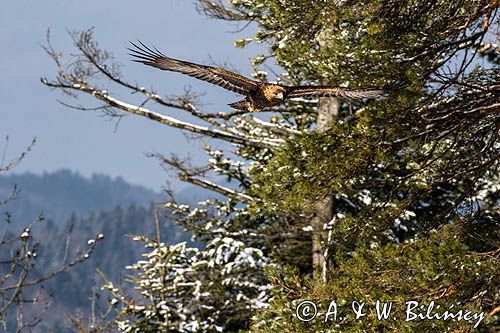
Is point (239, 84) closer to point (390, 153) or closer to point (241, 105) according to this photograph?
point (241, 105)

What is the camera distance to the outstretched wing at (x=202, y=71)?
18.6ft

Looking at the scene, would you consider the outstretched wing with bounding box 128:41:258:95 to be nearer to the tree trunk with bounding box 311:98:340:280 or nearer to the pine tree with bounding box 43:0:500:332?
the pine tree with bounding box 43:0:500:332

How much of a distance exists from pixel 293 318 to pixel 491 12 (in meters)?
3.48

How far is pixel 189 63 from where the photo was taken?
225 inches

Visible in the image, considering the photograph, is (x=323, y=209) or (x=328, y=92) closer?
(x=328, y=92)

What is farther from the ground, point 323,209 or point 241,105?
point 323,209

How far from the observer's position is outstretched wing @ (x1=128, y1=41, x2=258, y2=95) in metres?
5.66

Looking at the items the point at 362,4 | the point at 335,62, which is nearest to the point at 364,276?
the point at 335,62

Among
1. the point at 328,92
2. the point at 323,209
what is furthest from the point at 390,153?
the point at 323,209

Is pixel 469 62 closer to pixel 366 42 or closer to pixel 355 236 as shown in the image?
pixel 366 42

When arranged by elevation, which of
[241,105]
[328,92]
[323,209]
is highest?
[323,209]

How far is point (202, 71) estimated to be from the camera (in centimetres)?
575

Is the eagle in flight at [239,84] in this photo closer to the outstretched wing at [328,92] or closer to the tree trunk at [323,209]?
the outstretched wing at [328,92]

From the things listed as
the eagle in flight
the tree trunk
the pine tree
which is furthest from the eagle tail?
the tree trunk
